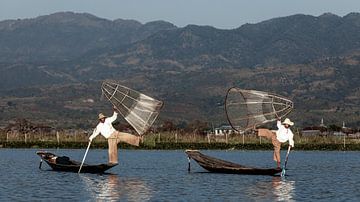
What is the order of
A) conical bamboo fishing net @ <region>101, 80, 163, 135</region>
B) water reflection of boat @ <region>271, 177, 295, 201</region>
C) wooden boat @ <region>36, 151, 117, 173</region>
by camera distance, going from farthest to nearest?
conical bamboo fishing net @ <region>101, 80, 163, 135</region>, wooden boat @ <region>36, 151, 117, 173</region>, water reflection of boat @ <region>271, 177, 295, 201</region>

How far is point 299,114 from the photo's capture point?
193375 millimetres

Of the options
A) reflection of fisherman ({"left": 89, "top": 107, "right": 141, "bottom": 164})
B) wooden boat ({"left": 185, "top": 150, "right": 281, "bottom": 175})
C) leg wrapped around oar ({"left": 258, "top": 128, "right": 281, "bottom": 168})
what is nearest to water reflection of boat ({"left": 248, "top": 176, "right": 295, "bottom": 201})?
wooden boat ({"left": 185, "top": 150, "right": 281, "bottom": 175})

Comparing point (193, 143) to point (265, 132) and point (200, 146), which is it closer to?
point (200, 146)

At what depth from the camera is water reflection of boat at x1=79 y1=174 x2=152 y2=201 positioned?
34.3m

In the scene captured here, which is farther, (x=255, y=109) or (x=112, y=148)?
(x=255, y=109)

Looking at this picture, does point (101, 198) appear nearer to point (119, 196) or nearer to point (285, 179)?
point (119, 196)

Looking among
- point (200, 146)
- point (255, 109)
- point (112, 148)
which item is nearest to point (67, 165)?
point (112, 148)

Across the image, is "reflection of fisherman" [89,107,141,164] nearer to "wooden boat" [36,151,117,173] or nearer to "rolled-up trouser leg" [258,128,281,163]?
"wooden boat" [36,151,117,173]

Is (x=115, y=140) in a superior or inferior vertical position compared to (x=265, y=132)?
inferior

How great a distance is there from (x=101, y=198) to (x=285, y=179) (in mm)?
12959

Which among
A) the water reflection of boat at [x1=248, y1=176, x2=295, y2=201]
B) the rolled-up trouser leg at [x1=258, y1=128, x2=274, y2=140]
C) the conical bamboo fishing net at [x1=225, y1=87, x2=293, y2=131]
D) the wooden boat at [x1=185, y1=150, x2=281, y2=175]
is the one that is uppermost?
the conical bamboo fishing net at [x1=225, y1=87, x2=293, y2=131]

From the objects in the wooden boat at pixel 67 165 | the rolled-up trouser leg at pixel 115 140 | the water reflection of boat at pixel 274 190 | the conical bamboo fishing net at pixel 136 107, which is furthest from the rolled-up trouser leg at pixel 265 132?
the wooden boat at pixel 67 165

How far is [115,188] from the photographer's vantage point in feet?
125

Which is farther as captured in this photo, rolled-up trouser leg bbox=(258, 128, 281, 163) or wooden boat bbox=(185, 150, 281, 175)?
rolled-up trouser leg bbox=(258, 128, 281, 163)
